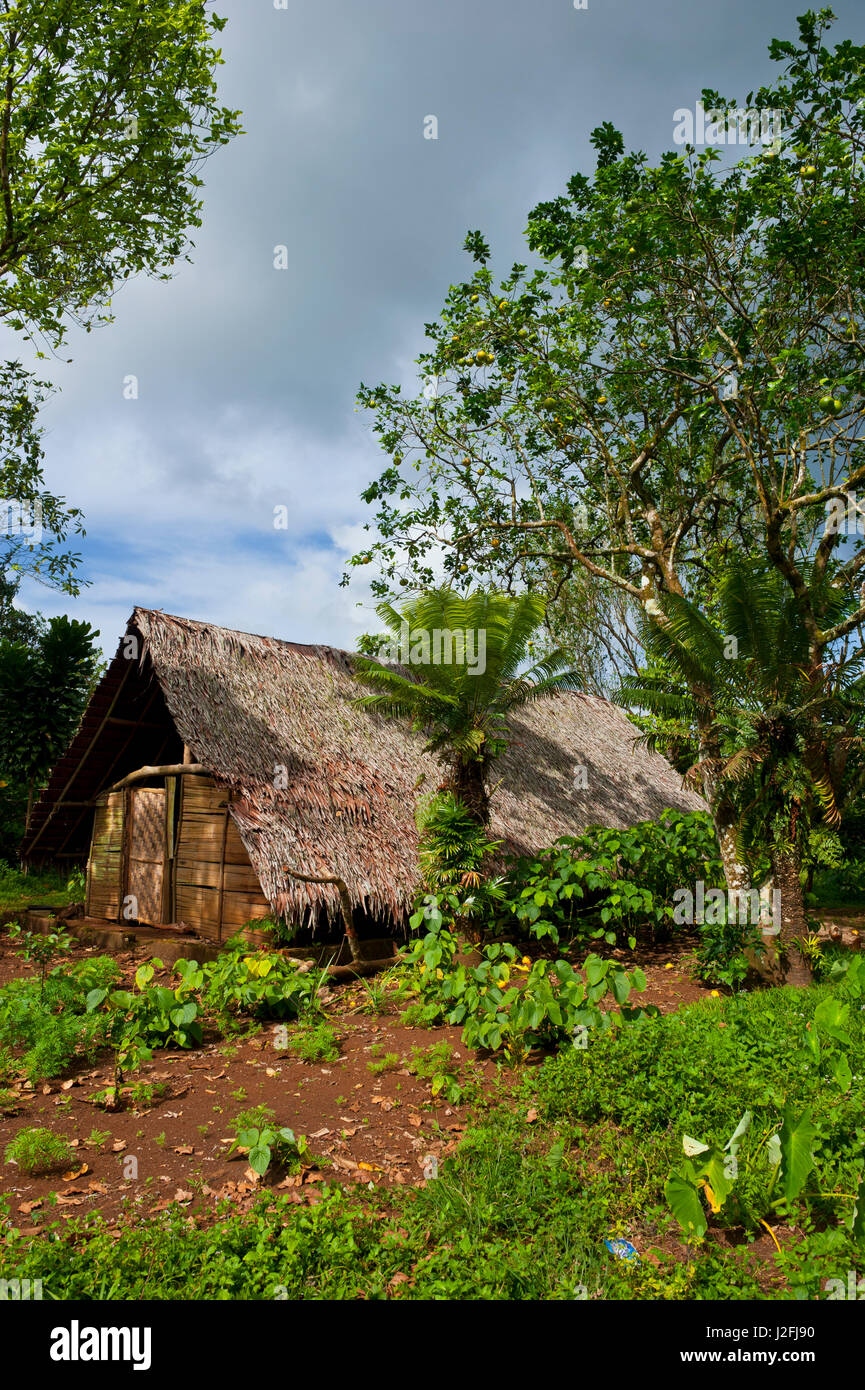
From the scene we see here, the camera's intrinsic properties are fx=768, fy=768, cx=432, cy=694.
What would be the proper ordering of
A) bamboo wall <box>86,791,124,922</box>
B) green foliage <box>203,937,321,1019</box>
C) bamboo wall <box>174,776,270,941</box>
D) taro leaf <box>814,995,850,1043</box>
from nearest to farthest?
taro leaf <box>814,995,850,1043</box>, green foliage <box>203,937,321,1019</box>, bamboo wall <box>174,776,270,941</box>, bamboo wall <box>86,791,124,922</box>

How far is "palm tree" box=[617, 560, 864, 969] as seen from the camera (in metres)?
7.79

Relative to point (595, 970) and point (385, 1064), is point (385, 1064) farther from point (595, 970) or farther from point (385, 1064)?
point (595, 970)

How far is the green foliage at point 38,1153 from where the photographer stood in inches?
172

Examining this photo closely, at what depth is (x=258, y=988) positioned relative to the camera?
272 inches

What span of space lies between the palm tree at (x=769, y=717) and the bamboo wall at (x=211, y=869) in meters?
5.30

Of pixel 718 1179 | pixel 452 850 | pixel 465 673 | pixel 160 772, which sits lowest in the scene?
pixel 718 1179

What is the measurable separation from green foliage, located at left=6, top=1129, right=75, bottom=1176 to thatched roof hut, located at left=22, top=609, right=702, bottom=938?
353 centimetres

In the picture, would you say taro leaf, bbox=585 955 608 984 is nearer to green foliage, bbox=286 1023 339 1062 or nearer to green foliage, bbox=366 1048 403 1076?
green foliage, bbox=366 1048 403 1076

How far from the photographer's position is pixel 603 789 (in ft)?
47.5

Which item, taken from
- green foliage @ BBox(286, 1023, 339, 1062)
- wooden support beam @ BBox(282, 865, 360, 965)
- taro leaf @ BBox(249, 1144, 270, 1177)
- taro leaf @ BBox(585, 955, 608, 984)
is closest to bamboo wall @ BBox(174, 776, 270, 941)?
wooden support beam @ BBox(282, 865, 360, 965)

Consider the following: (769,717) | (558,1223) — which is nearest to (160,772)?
(769,717)

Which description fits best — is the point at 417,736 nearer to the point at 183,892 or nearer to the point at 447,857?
the point at 447,857

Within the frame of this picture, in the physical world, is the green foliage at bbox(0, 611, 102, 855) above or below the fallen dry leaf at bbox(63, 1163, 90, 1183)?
above

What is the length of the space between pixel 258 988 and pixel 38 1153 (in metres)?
2.60
